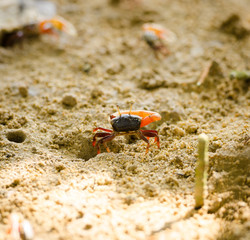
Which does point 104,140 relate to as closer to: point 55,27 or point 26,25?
point 55,27

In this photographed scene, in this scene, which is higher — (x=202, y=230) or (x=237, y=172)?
(x=237, y=172)

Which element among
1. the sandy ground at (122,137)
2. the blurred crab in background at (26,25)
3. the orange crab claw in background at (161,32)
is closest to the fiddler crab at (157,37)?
the orange crab claw in background at (161,32)

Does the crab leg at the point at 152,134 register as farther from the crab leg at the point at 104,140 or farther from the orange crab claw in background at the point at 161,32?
the orange crab claw in background at the point at 161,32

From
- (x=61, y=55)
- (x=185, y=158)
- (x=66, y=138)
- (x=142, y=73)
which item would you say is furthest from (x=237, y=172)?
(x=61, y=55)

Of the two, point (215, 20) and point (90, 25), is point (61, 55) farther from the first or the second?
point (215, 20)

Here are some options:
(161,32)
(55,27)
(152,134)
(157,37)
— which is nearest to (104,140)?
(152,134)

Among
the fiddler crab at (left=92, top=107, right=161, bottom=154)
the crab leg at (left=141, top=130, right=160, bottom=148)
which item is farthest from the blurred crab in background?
the crab leg at (left=141, top=130, right=160, bottom=148)
